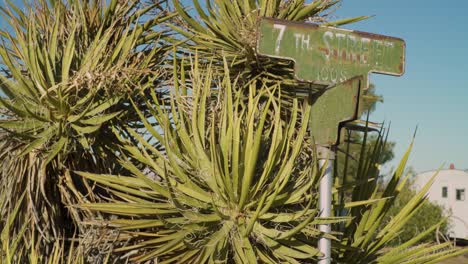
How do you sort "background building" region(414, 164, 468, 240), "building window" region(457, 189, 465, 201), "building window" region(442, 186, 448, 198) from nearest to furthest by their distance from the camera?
"background building" region(414, 164, 468, 240) → "building window" region(457, 189, 465, 201) → "building window" region(442, 186, 448, 198)

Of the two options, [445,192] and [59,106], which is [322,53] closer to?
[59,106]

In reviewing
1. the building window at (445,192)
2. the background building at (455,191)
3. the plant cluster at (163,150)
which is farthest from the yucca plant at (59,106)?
the building window at (445,192)

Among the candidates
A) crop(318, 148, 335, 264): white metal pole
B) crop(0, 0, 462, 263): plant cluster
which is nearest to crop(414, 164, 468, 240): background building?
crop(0, 0, 462, 263): plant cluster

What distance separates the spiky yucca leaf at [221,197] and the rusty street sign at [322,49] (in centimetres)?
46

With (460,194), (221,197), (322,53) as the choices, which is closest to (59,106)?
(221,197)

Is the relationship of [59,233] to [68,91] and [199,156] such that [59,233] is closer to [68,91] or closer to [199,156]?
[68,91]

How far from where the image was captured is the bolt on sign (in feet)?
9.59

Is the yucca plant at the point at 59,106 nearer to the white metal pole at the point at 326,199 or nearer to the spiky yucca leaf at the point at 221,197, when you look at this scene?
the spiky yucca leaf at the point at 221,197

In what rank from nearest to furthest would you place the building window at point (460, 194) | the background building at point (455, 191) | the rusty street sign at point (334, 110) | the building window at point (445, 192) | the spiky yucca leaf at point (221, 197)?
the rusty street sign at point (334, 110), the spiky yucca leaf at point (221, 197), the background building at point (455, 191), the building window at point (460, 194), the building window at point (445, 192)

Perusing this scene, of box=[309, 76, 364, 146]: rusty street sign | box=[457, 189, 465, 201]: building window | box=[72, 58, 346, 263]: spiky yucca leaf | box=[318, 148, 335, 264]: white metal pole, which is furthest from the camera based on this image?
box=[457, 189, 465, 201]: building window

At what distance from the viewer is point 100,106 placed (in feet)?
13.2

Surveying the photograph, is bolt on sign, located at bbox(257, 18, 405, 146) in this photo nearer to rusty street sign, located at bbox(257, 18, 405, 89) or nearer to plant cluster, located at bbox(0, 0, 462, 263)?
rusty street sign, located at bbox(257, 18, 405, 89)

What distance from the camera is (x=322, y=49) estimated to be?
2990 mm

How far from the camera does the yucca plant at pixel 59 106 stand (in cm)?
397
